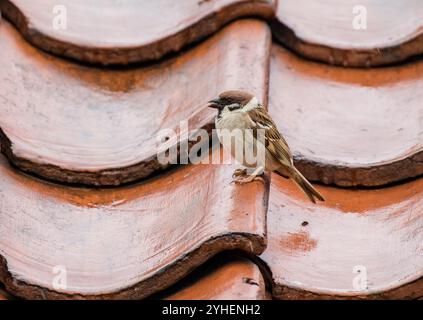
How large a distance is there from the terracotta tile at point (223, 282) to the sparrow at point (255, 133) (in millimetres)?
285

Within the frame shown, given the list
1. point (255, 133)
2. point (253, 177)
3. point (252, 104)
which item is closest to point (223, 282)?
point (253, 177)

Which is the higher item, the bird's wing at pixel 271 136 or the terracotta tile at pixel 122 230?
the bird's wing at pixel 271 136

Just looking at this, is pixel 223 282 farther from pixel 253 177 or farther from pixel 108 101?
pixel 108 101

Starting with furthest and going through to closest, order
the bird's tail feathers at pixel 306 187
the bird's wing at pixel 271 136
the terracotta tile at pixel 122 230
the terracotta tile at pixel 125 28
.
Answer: the terracotta tile at pixel 125 28 < the bird's wing at pixel 271 136 < the bird's tail feathers at pixel 306 187 < the terracotta tile at pixel 122 230

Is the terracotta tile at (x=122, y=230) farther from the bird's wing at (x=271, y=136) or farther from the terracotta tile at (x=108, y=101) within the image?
the bird's wing at (x=271, y=136)

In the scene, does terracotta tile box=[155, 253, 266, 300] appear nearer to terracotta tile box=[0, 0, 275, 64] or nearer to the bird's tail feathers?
the bird's tail feathers

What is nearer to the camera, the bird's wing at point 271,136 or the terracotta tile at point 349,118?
the terracotta tile at point 349,118

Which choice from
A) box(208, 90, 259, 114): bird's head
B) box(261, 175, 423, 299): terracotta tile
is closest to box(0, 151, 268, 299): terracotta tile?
box(261, 175, 423, 299): terracotta tile

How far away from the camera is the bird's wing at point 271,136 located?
325 cm

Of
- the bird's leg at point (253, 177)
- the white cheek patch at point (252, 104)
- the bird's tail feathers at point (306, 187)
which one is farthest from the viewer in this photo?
the white cheek patch at point (252, 104)

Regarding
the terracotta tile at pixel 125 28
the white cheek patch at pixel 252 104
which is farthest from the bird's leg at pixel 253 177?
the terracotta tile at pixel 125 28

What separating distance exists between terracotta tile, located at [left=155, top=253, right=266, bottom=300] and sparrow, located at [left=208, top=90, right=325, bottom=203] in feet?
0.94

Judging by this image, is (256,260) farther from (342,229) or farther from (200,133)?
(200,133)

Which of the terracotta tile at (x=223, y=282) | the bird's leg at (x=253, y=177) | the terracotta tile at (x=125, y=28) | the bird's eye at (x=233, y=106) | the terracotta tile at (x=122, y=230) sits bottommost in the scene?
the terracotta tile at (x=223, y=282)
